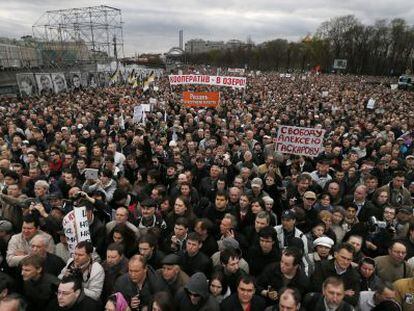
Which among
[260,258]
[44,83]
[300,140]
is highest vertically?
[300,140]

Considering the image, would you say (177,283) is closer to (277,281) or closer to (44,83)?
(277,281)

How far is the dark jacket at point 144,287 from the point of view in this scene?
353 centimetres

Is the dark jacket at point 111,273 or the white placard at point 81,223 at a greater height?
the white placard at point 81,223

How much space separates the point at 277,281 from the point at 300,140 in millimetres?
5012

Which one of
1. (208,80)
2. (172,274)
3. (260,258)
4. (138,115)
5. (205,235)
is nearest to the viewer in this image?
(172,274)

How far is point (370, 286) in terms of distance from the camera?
13.2ft

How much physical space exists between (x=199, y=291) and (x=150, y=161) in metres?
5.56

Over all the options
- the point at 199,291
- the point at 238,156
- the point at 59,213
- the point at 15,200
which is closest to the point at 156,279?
the point at 199,291

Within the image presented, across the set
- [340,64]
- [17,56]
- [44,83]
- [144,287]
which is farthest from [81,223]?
[340,64]

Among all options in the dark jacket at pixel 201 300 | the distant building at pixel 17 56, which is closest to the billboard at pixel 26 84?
the distant building at pixel 17 56

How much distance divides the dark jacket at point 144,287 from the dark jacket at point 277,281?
1.09 meters

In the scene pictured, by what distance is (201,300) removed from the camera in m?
3.41

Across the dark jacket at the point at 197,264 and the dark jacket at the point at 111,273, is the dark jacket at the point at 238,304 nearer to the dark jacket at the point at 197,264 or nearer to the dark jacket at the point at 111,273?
the dark jacket at the point at 197,264

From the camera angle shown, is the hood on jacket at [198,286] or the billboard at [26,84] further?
the billboard at [26,84]
